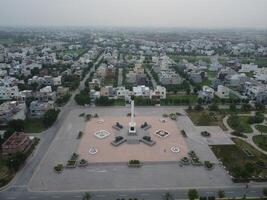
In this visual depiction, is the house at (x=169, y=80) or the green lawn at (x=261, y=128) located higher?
the house at (x=169, y=80)

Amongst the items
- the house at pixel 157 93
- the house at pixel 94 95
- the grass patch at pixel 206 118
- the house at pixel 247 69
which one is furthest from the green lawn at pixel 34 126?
the house at pixel 247 69

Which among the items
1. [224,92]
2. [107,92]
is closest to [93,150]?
[107,92]

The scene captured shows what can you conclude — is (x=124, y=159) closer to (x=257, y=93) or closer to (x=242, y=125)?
(x=242, y=125)

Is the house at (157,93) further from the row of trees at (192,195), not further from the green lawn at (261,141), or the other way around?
the row of trees at (192,195)

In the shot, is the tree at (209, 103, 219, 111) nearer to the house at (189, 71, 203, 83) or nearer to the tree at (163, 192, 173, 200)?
the house at (189, 71, 203, 83)

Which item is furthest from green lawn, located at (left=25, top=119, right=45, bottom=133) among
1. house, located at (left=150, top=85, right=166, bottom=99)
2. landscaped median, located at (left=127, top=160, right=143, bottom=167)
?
house, located at (left=150, top=85, right=166, bottom=99)

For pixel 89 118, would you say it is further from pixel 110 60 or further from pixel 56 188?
pixel 110 60

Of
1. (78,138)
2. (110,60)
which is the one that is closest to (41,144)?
(78,138)

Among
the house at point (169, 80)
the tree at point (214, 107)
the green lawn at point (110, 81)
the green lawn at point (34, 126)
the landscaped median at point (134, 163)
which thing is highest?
the house at point (169, 80)
